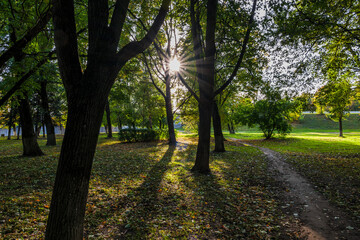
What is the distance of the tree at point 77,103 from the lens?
2.98 meters

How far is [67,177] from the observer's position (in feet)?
9.77

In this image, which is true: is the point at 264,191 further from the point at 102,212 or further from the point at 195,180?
the point at 102,212

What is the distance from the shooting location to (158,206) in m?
5.55

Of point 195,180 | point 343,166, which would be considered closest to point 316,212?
point 195,180

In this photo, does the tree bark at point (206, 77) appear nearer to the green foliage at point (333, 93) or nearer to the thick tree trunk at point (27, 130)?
the green foliage at point (333, 93)

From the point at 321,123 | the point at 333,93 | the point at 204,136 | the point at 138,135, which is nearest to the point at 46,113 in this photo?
the point at 138,135

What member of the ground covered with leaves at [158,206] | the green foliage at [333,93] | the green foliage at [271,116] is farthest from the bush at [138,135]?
the green foliage at [333,93]

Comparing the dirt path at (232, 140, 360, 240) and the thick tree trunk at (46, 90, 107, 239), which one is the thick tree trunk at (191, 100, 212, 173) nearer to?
the dirt path at (232, 140, 360, 240)

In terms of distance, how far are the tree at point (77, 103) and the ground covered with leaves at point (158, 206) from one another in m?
1.33

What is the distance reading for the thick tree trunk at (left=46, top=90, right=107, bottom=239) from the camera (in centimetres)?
298

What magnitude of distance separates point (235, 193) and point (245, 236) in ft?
8.79

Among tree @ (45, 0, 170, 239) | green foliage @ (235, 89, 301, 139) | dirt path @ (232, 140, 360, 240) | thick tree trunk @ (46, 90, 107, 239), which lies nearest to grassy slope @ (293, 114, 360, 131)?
green foliage @ (235, 89, 301, 139)

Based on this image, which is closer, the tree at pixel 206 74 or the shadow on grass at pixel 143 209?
the shadow on grass at pixel 143 209

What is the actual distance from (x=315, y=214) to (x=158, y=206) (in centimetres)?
447
